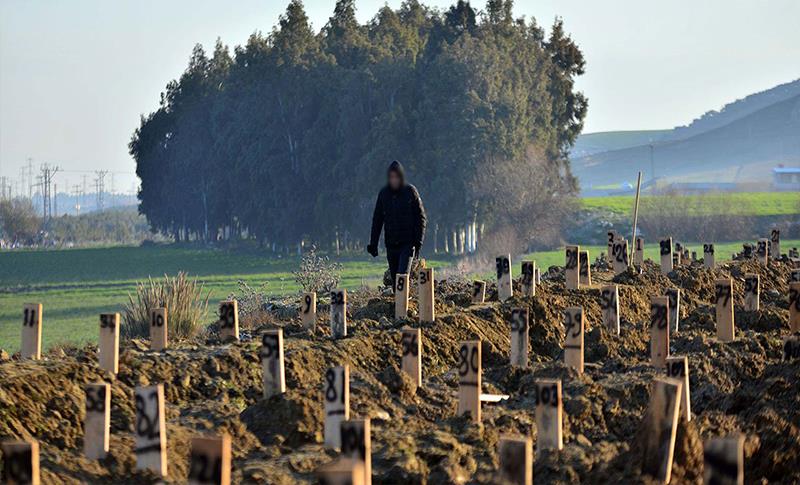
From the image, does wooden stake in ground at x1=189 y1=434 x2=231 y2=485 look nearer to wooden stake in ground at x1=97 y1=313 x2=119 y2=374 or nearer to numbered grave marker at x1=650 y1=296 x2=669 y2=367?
wooden stake in ground at x1=97 y1=313 x2=119 y2=374

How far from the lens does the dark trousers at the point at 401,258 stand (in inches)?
698

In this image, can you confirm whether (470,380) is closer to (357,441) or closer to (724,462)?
(357,441)

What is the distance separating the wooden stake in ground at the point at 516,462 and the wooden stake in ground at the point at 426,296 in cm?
795

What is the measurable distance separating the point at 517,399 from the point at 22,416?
11.9 feet

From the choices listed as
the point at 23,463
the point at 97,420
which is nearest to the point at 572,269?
the point at 97,420

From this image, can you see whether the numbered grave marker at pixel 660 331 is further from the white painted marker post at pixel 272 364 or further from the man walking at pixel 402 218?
the man walking at pixel 402 218

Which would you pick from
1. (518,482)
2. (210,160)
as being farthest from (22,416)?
(210,160)

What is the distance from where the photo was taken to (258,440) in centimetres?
929

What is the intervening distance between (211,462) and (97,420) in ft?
7.70

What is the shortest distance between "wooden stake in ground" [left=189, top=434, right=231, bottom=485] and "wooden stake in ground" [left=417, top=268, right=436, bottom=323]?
8.34 metres

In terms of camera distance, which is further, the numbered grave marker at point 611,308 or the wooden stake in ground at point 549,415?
the numbered grave marker at point 611,308

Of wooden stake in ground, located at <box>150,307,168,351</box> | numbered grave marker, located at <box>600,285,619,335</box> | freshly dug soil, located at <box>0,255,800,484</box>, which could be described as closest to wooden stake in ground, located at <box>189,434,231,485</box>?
freshly dug soil, located at <box>0,255,800,484</box>

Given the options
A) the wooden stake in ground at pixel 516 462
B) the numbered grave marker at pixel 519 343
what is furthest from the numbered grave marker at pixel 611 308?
the wooden stake in ground at pixel 516 462

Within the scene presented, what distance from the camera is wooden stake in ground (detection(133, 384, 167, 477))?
772 centimetres
